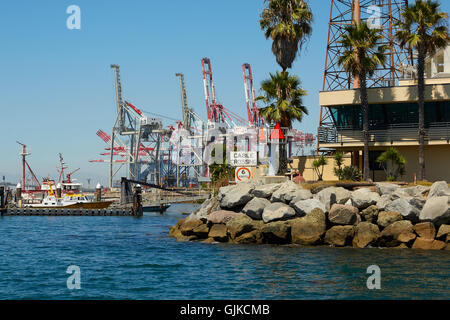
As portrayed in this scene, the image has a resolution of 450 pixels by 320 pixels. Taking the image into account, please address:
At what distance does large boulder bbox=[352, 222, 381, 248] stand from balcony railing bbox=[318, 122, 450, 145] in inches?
579

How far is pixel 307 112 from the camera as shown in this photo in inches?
1622

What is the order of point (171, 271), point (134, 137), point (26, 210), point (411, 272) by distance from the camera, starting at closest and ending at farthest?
point (411, 272)
point (171, 271)
point (26, 210)
point (134, 137)

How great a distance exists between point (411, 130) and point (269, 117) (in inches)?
417

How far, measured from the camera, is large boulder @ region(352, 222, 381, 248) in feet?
94.2

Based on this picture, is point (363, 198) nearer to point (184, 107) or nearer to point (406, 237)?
point (406, 237)

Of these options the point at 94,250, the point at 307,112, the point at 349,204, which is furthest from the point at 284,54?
the point at 94,250

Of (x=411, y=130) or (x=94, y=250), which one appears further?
(x=411, y=130)

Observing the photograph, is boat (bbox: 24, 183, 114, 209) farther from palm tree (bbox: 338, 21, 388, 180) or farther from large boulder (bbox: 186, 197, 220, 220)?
palm tree (bbox: 338, 21, 388, 180)

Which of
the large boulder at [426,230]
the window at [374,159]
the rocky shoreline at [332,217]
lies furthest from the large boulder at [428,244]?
the window at [374,159]

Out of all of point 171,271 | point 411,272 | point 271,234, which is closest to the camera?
point 411,272

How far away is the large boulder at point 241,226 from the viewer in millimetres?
31500

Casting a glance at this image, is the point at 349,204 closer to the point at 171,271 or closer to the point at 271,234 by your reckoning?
the point at 271,234

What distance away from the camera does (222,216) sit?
3353 centimetres
